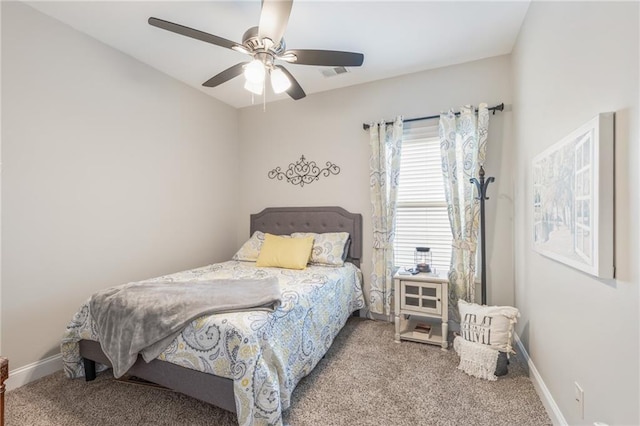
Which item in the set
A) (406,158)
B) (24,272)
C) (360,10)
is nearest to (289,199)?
(406,158)

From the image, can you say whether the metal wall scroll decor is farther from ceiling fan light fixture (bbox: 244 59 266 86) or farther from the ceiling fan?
ceiling fan light fixture (bbox: 244 59 266 86)

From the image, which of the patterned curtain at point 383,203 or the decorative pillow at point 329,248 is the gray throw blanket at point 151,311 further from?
the patterned curtain at point 383,203

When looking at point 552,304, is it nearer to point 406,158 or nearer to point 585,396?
point 585,396

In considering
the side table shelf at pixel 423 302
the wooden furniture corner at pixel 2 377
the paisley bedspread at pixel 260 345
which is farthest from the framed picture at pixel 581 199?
the wooden furniture corner at pixel 2 377

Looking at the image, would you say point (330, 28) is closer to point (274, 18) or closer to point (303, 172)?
point (274, 18)

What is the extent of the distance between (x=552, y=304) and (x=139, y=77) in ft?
12.8

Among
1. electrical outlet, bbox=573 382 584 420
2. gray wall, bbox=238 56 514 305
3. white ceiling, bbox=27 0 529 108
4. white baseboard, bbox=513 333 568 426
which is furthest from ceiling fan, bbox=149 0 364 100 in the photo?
white baseboard, bbox=513 333 568 426

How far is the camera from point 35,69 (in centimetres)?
212

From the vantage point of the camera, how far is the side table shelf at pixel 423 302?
254cm

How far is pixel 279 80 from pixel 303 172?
157 cm

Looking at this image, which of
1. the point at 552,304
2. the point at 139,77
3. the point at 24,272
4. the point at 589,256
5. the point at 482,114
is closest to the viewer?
the point at 589,256

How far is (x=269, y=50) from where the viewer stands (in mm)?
1930

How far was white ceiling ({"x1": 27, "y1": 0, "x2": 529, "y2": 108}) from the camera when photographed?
2104 millimetres

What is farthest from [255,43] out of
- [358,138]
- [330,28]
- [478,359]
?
[478,359]
